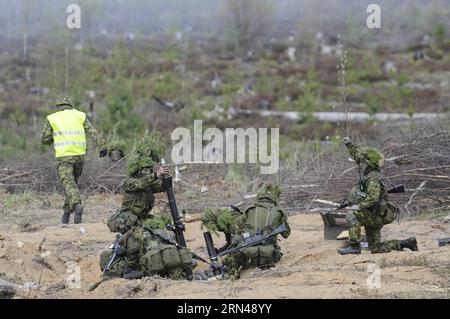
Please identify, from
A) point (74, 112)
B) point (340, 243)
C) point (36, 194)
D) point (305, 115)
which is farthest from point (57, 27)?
point (340, 243)

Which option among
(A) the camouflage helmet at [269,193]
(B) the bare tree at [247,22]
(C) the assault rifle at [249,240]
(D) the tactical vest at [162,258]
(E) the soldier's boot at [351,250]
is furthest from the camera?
(B) the bare tree at [247,22]

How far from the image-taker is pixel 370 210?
845 centimetres

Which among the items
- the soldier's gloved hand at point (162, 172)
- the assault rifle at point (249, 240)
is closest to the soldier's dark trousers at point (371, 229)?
the assault rifle at point (249, 240)

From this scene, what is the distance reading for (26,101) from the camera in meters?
30.0

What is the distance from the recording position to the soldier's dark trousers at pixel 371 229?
841 cm

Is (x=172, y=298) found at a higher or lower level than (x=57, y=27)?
lower

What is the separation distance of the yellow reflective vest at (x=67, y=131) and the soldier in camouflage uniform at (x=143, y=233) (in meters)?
2.27

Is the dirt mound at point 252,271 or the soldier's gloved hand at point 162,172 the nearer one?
the dirt mound at point 252,271

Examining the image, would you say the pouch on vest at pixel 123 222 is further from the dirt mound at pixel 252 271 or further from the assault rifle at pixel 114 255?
the dirt mound at pixel 252 271

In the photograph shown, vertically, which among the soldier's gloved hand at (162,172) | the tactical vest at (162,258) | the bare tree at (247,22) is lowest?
the tactical vest at (162,258)

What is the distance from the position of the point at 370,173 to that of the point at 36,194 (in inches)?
254

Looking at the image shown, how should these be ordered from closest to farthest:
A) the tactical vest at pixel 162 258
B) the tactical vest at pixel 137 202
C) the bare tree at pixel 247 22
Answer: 1. the tactical vest at pixel 162 258
2. the tactical vest at pixel 137 202
3. the bare tree at pixel 247 22

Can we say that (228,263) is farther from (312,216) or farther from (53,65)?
(53,65)

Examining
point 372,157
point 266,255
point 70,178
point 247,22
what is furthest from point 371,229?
point 247,22
